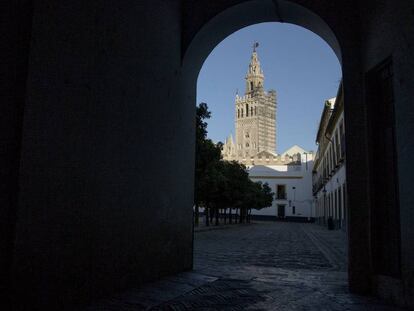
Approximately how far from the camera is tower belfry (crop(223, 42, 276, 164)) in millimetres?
111625

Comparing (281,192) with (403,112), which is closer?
(403,112)

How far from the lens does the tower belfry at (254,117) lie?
112m

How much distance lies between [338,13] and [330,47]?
850mm

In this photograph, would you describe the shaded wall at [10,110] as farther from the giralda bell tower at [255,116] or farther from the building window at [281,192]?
the giralda bell tower at [255,116]

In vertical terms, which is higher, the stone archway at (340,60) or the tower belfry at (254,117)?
the tower belfry at (254,117)

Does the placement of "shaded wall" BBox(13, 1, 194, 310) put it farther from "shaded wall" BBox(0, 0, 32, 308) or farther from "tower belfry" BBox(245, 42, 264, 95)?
"tower belfry" BBox(245, 42, 264, 95)

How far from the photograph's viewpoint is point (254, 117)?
112375 millimetres

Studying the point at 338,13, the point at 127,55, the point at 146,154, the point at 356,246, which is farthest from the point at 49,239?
the point at 338,13

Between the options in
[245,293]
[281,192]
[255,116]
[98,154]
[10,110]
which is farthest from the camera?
[255,116]

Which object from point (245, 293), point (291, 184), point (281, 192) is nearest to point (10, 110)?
point (245, 293)

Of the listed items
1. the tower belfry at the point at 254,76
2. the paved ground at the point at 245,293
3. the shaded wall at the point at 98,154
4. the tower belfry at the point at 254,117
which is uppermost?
the tower belfry at the point at 254,76

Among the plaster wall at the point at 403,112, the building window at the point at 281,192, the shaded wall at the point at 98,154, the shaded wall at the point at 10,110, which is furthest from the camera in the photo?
the building window at the point at 281,192

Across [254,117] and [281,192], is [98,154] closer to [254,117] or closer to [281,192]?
[281,192]

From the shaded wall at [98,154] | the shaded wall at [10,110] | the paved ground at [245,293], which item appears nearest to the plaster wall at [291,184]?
the paved ground at [245,293]
